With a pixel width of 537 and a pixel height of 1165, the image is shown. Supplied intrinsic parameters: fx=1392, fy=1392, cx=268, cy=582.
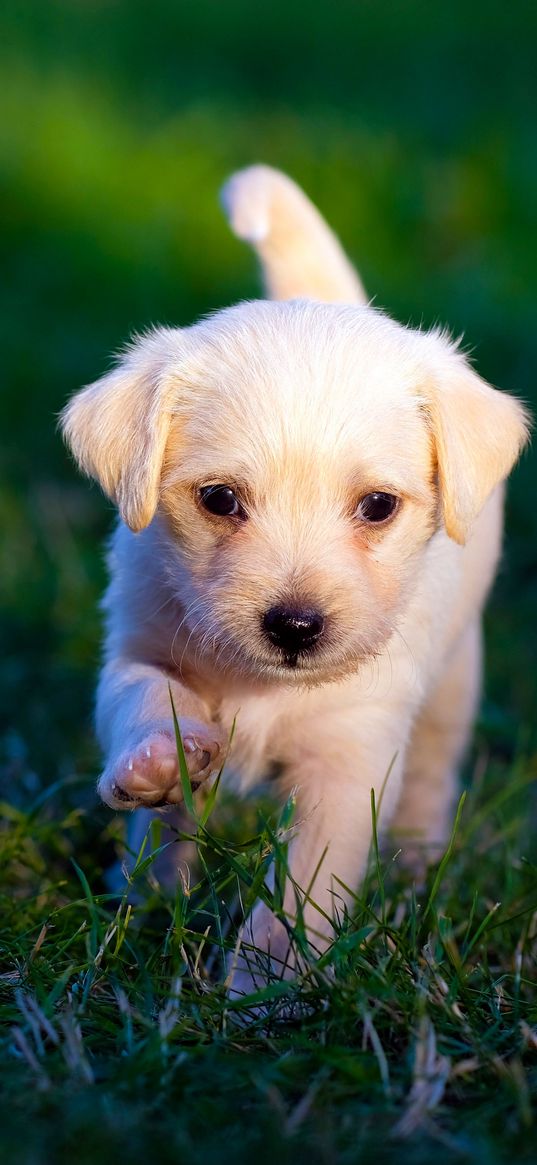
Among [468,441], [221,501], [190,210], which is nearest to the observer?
[221,501]

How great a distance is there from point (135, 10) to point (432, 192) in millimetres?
6615

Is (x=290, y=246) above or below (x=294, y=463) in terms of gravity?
above

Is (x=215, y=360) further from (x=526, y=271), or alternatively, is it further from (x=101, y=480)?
(x=526, y=271)

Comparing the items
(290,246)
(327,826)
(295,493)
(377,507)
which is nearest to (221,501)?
(295,493)

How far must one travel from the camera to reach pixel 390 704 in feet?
10.7

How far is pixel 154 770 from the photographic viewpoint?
282cm

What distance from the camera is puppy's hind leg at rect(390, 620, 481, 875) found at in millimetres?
4203

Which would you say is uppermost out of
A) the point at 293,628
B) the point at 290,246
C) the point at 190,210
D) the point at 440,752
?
the point at 190,210

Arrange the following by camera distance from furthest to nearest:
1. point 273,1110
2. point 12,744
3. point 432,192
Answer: point 432,192 → point 12,744 → point 273,1110

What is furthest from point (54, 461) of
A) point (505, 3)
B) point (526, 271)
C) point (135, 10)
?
point (505, 3)

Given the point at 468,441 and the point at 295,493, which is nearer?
the point at 295,493

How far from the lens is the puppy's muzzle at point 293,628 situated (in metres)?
2.80

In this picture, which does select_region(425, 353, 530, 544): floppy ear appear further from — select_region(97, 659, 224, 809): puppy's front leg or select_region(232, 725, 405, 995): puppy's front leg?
select_region(97, 659, 224, 809): puppy's front leg

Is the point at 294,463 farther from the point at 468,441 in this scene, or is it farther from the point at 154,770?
the point at 154,770
